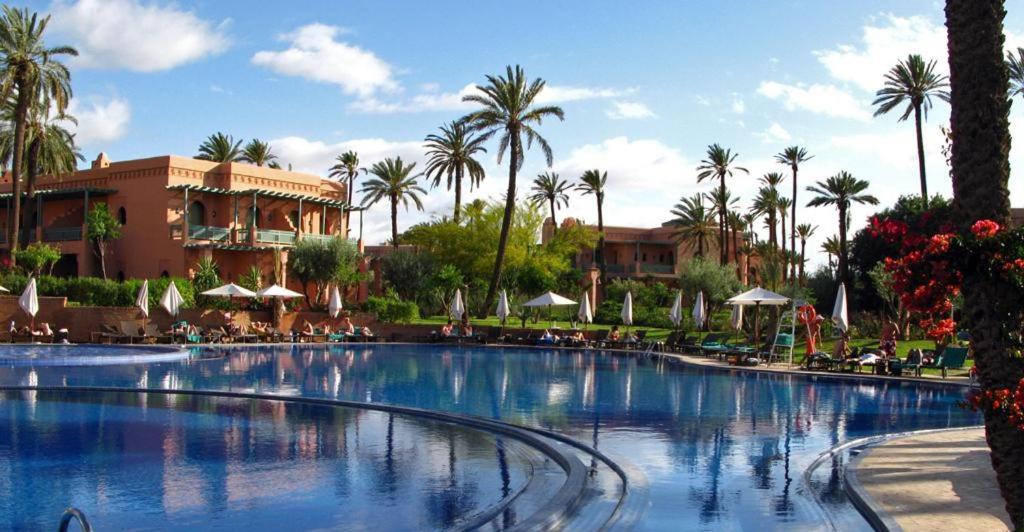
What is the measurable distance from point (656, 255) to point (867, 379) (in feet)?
171

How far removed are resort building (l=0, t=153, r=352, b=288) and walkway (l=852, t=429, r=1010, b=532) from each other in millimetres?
38036

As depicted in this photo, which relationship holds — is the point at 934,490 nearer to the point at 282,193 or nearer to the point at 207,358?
the point at 207,358

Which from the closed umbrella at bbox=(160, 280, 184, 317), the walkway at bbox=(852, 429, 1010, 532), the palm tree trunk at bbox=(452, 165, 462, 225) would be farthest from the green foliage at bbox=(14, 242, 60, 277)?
the walkway at bbox=(852, 429, 1010, 532)

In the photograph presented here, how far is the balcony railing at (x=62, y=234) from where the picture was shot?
1811 inches

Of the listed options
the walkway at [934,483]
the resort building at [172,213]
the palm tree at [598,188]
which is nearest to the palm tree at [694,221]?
the palm tree at [598,188]

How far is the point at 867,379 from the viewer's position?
920 inches

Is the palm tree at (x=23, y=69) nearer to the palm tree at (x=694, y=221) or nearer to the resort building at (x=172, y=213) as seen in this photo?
the resort building at (x=172, y=213)

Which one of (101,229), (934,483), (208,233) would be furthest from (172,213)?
(934,483)

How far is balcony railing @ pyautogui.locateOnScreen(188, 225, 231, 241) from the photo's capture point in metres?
45.1

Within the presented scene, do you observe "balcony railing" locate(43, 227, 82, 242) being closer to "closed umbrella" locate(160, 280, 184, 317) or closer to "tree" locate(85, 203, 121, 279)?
"tree" locate(85, 203, 121, 279)

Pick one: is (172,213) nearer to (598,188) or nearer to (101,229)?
(101,229)

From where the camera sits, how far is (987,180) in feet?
22.8

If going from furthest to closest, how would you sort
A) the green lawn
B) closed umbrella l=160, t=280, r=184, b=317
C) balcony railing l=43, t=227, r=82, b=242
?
balcony railing l=43, t=227, r=82, b=242
closed umbrella l=160, t=280, r=184, b=317
the green lawn

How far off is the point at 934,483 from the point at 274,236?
138 feet
